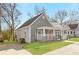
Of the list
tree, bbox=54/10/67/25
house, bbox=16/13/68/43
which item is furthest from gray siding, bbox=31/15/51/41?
tree, bbox=54/10/67/25

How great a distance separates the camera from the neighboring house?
44.6 ft

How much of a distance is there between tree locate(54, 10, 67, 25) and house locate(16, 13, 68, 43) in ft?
0.37

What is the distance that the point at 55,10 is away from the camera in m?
13.5

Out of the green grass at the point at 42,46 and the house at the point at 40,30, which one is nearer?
the green grass at the point at 42,46

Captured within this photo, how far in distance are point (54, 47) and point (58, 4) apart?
37.0 inches

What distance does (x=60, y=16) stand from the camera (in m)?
13.6

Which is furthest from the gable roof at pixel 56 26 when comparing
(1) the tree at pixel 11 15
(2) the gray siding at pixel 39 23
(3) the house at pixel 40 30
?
(1) the tree at pixel 11 15

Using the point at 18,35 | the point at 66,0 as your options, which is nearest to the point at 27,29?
the point at 18,35

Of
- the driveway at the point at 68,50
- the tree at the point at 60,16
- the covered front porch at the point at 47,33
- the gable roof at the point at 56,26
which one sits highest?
the tree at the point at 60,16

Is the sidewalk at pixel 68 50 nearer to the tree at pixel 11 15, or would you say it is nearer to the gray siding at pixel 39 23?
the gray siding at pixel 39 23

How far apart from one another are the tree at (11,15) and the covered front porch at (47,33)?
20.8 inches

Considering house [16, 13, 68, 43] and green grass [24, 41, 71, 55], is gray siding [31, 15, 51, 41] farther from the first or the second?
green grass [24, 41, 71, 55]

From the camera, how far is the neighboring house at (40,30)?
13.6 m

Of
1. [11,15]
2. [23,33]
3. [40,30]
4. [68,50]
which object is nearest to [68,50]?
[68,50]
